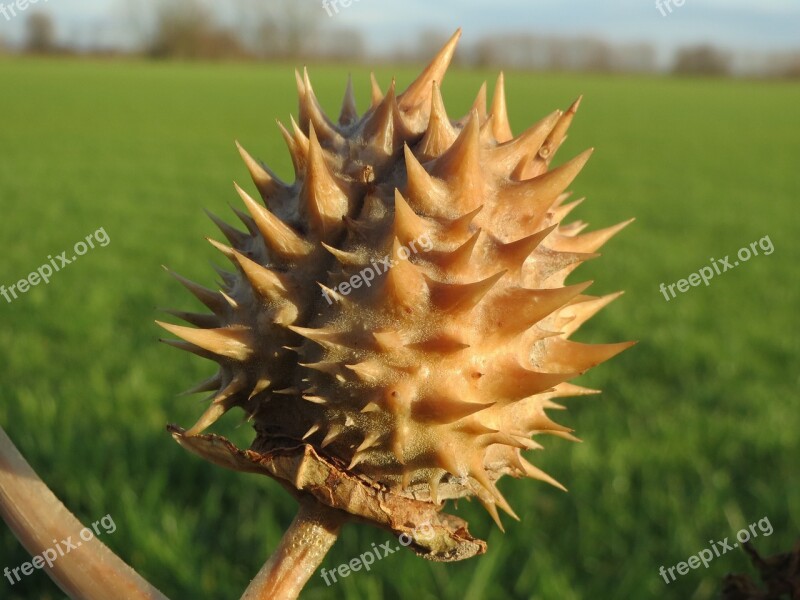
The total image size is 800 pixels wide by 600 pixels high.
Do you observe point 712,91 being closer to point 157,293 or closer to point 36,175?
point 36,175

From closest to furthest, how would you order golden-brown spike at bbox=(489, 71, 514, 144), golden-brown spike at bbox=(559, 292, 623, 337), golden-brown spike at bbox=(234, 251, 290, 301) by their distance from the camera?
golden-brown spike at bbox=(234, 251, 290, 301) < golden-brown spike at bbox=(559, 292, 623, 337) < golden-brown spike at bbox=(489, 71, 514, 144)

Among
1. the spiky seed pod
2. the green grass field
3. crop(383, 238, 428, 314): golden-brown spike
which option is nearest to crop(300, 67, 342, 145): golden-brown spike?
the spiky seed pod

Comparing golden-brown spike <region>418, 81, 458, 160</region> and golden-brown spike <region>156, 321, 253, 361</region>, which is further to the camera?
golden-brown spike <region>418, 81, 458, 160</region>

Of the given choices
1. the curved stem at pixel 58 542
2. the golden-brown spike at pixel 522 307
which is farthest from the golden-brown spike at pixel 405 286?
the curved stem at pixel 58 542

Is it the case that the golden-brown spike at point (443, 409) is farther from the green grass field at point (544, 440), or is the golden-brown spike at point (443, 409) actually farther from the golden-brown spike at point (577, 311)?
the green grass field at point (544, 440)

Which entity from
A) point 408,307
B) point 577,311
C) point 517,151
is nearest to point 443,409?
point 408,307

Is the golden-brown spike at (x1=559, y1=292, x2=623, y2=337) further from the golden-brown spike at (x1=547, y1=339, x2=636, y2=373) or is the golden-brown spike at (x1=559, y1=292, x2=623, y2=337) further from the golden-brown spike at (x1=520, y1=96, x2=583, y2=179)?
the golden-brown spike at (x1=520, y1=96, x2=583, y2=179)

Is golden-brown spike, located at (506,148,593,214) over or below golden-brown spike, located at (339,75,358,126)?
below
